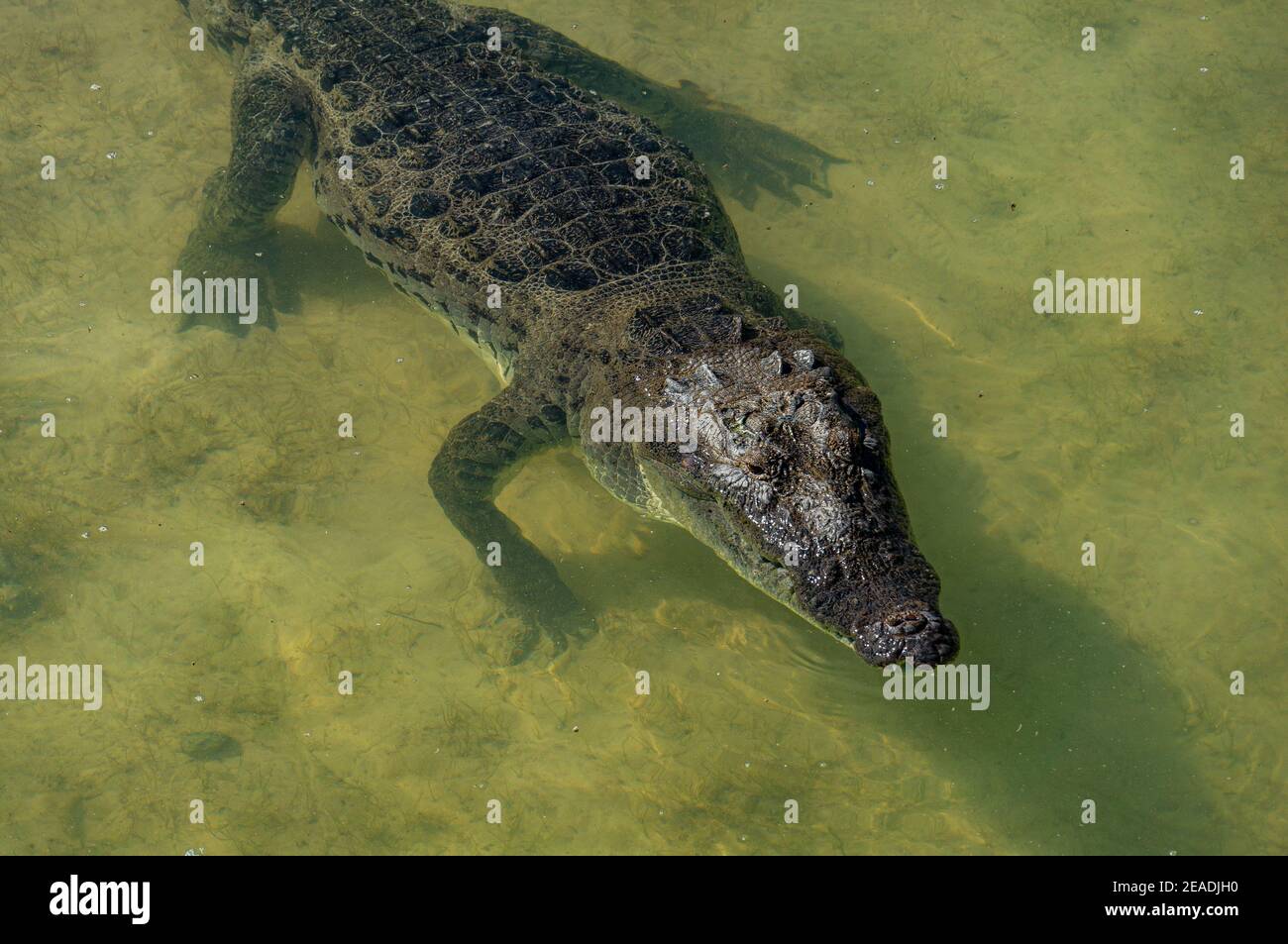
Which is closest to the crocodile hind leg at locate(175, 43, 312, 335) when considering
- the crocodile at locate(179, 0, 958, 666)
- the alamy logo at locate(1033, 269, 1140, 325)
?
the crocodile at locate(179, 0, 958, 666)

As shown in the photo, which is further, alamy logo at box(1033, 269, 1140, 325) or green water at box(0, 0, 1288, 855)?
alamy logo at box(1033, 269, 1140, 325)

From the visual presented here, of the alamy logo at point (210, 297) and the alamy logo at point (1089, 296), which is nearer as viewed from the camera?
the alamy logo at point (1089, 296)

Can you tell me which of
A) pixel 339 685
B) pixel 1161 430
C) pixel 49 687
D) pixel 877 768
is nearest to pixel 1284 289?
pixel 1161 430

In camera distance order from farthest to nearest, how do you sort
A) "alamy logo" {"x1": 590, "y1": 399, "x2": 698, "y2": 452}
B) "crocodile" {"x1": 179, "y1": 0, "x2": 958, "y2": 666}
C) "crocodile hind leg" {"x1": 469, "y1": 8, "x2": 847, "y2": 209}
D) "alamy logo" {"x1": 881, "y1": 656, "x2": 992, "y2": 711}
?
"crocodile hind leg" {"x1": 469, "y1": 8, "x2": 847, "y2": 209}, "alamy logo" {"x1": 881, "y1": 656, "x2": 992, "y2": 711}, "alamy logo" {"x1": 590, "y1": 399, "x2": 698, "y2": 452}, "crocodile" {"x1": 179, "y1": 0, "x2": 958, "y2": 666}

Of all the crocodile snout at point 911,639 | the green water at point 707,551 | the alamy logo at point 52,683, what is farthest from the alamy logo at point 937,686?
the alamy logo at point 52,683

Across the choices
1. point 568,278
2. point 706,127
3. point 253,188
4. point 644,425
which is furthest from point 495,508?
point 706,127

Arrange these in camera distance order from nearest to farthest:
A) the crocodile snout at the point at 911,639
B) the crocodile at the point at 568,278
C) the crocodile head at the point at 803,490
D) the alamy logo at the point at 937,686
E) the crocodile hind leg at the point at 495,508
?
the crocodile snout at the point at 911,639, the crocodile head at the point at 803,490, the crocodile at the point at 568,278, the alamy logo at the point at 937,686, the crocodile hind leg at the point at 495,508

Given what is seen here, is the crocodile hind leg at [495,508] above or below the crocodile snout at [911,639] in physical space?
above

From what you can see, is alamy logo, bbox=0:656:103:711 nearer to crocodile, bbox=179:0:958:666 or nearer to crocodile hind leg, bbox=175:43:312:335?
crocodile, bbox=179:0:958:666

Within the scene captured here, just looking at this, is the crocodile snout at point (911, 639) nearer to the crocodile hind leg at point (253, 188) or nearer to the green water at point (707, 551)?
the green water at point (707, 551)
